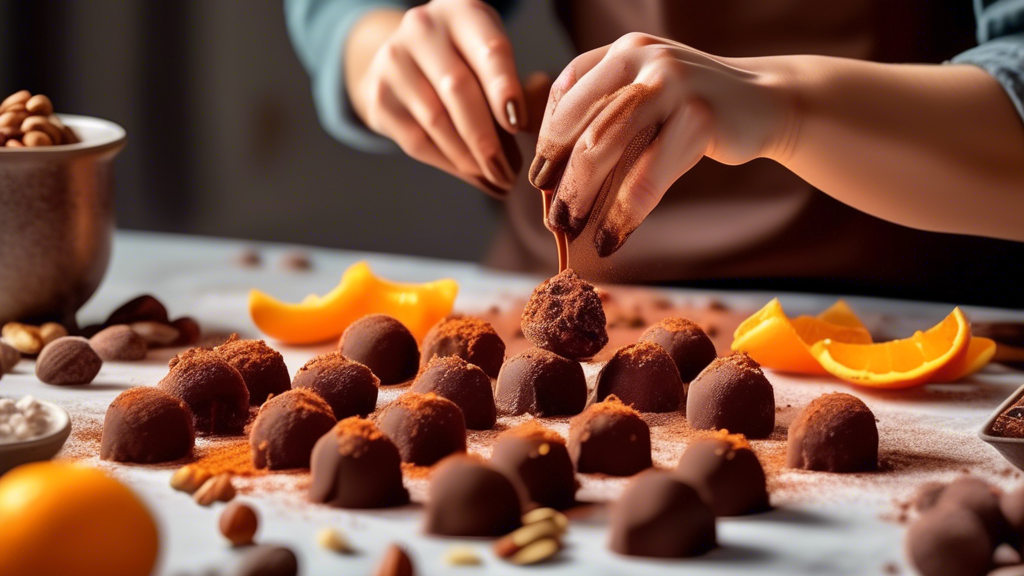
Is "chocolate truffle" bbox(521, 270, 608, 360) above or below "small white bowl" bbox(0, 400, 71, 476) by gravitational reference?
above

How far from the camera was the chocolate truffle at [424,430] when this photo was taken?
4.59ft

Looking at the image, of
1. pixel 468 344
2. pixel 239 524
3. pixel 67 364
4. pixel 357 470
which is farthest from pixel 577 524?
pixel 67 364

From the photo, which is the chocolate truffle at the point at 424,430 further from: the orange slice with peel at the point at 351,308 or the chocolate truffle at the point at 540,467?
the orange slice with peel at the point at 351,308

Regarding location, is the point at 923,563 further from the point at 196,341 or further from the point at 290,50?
the point at 290,50

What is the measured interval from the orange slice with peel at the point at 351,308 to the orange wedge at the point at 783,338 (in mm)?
524

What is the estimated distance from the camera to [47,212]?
1975 millimetres

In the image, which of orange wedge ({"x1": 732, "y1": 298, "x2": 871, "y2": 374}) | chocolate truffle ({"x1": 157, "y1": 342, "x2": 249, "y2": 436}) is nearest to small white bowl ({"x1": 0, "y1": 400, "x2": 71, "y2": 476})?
chocolate truffle ({"x1": 157, "y1": 342, "x2": 249, "y2": 436})

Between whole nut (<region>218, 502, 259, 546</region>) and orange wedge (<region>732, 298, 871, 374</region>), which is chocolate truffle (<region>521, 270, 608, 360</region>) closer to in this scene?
orange wedge (<region>732, 298, 871, 374</region>)

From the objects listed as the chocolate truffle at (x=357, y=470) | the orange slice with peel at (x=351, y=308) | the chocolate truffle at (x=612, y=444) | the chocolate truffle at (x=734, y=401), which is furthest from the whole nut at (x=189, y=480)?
the orange slice with peel at (x=351, y=308)

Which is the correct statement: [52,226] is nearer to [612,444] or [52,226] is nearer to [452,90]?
[452,90]

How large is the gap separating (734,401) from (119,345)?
981mm

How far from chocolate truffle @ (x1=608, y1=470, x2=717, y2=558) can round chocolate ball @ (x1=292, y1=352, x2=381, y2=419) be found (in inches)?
20.5

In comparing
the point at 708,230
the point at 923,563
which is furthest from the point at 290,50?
the point at 923,563

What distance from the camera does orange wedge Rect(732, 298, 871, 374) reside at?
1886 millimetres
